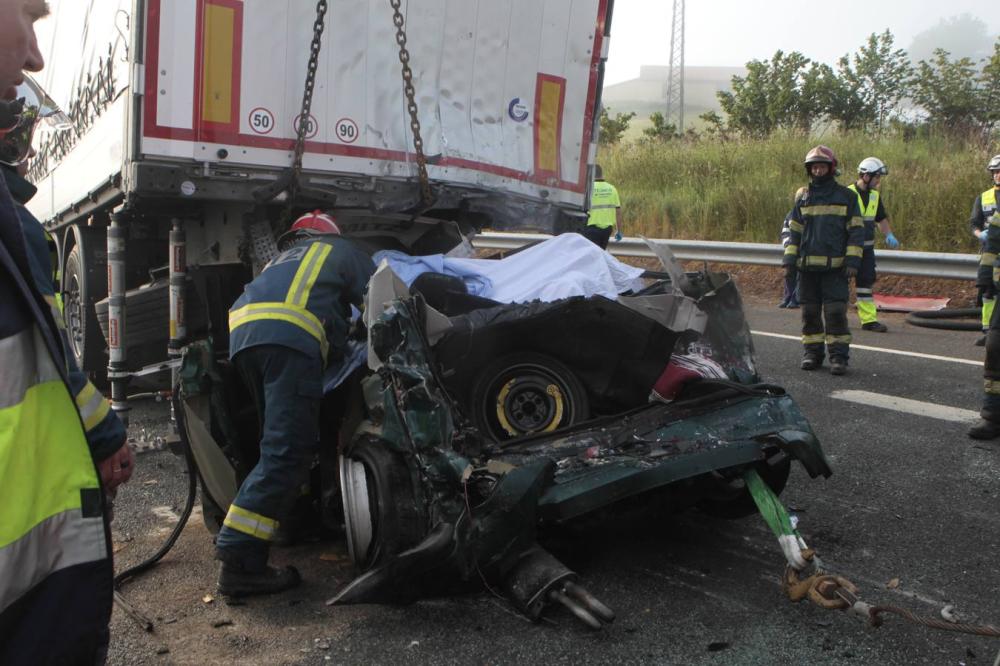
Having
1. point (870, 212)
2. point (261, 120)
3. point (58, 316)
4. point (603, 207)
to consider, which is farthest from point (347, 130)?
point (870, 212)

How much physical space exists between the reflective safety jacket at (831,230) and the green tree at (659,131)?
1259cm

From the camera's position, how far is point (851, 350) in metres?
7.62

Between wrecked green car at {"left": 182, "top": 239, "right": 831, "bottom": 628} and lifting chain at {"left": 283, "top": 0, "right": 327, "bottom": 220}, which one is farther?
lifting chain at {"left": 283, "top": 0, "right": 327, "bottom": 220}

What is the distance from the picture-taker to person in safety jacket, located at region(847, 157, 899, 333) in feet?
28.7

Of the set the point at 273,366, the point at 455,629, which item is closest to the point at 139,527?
the point at 273,366

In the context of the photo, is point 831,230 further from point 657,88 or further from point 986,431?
point 657,88

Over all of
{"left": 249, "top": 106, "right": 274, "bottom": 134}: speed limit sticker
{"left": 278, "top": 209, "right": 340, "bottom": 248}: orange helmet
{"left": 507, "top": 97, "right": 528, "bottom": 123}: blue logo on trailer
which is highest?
{"left": 507, "top": 97, "right": 528, "bottom": 123}: blue logo on trailer

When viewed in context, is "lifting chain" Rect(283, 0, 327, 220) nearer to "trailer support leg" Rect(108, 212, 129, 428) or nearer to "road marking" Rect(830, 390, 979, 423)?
"trailer support leg" Rect(108, 212, 129, 428)

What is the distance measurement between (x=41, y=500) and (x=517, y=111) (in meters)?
4.25

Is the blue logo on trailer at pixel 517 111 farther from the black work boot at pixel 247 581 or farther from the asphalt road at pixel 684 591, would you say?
the black work boot at pixel 247 581

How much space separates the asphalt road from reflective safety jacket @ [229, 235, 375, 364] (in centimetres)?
92

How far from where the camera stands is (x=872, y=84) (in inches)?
754

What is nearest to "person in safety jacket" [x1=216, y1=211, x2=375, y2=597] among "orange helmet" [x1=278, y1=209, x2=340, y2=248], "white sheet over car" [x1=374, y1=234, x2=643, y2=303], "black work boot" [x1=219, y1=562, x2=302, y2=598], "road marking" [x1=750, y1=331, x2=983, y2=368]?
"black work boot" [x1=219, y1=562, x2=302, y2=598]

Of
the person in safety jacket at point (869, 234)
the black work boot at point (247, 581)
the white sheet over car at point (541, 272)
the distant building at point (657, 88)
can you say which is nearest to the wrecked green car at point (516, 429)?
the white sheet over car at point (541, 272)
